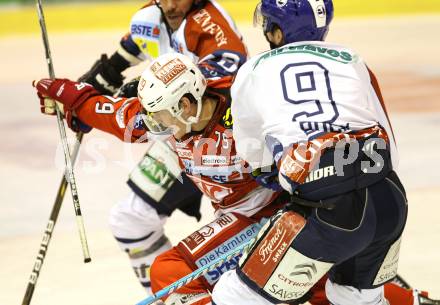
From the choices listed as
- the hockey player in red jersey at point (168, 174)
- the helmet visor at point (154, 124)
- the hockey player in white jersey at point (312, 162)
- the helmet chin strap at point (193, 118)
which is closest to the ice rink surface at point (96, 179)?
the hockey player in red jersey at point (168, 174)

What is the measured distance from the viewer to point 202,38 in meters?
4.33

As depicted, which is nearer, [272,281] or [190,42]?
[272,281]

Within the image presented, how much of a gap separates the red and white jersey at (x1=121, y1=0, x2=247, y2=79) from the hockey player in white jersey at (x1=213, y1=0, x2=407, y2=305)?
87 cm

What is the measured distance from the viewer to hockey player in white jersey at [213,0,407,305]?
9.93 ft

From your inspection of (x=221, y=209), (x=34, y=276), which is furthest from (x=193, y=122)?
(x=34, y=276)

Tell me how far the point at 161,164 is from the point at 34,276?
0.76 meters

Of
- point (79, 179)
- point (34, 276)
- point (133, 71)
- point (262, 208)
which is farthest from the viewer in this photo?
point (133, 71)

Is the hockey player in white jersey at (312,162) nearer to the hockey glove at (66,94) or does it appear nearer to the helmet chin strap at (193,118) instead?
the helmet chin strap at (193,118)

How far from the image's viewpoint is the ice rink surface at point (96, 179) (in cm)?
481

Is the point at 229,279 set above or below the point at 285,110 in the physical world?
below

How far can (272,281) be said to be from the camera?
10.2 feet

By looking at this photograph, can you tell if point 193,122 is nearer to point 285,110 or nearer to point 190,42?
point 285,110

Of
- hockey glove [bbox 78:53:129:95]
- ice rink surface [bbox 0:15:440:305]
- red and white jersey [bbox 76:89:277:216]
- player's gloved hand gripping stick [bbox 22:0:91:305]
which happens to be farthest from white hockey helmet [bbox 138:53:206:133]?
ice rink surface [bbox 0:15:440:305]

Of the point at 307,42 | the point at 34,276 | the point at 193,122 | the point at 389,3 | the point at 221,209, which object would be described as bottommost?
the point at 389,3
